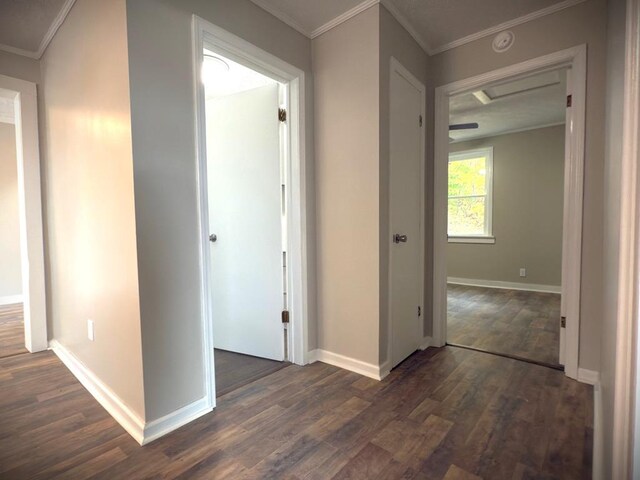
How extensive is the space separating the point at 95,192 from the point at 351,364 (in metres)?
1.93

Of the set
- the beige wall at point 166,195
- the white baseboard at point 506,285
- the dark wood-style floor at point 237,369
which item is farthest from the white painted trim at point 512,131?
the dark wood-style floor at point 237,369

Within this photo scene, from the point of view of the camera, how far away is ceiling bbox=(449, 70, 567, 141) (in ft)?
10.7

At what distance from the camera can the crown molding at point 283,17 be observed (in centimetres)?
194

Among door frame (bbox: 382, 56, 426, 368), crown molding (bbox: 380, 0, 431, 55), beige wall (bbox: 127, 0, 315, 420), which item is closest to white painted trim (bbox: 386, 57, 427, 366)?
door frame (bbox: 382, 56, 426, 368)

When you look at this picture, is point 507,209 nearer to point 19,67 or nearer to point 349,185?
point 349,185

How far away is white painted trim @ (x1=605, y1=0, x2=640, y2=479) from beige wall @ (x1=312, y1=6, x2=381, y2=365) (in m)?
1.34

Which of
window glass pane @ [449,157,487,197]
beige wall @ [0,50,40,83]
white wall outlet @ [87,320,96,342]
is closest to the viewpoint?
white wall outlet @ [87,320,96,342]

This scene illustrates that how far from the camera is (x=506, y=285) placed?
5066 mm

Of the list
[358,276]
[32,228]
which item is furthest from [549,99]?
[32,228]

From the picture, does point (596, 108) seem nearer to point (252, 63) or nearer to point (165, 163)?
point (252, 63)

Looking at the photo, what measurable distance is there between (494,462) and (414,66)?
251 cm

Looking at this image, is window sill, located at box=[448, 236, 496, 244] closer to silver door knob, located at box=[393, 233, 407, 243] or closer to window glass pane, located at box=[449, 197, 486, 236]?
window glass pane, located at box=[449, 197, 486, 236]

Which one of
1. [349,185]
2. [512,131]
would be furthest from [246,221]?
[512,131]

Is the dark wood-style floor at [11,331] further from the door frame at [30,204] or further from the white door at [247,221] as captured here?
the white door at [247,221]
